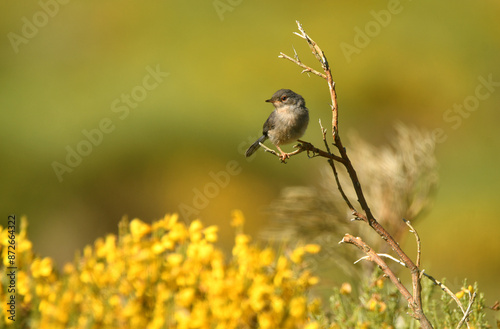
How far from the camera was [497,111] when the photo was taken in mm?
10953

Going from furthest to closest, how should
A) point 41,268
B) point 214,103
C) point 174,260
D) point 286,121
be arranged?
point 214,103, point 286,121, point 41,268, point 174,260

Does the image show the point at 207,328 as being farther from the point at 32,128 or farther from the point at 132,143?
the point at 32,128

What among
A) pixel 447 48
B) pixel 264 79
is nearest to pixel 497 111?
pixel 447 48

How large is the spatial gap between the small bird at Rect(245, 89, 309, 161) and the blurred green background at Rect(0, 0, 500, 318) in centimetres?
351

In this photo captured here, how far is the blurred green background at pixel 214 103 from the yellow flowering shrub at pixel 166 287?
515cm

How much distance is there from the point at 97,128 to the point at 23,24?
389 cm

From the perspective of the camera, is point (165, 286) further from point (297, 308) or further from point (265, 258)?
point (297, 308)

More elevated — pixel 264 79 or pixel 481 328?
pixel 264 79

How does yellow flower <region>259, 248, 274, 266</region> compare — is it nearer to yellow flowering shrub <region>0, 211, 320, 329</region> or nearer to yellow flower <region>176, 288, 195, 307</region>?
yellow flowering shrub <region>0, 211, 320, 329</region>

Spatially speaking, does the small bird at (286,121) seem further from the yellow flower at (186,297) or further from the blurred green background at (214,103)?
the blurred green background at (214,103)

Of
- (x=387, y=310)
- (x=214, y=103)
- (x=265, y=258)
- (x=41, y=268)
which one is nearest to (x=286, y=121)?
(x=387, y=310)

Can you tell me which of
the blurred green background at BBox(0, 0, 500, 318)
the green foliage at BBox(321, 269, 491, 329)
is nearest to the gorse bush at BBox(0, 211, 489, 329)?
the green foliage at BBox(321, 269, 491, 329)

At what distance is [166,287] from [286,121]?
7.11 feet

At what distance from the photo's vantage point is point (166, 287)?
2490 mm
